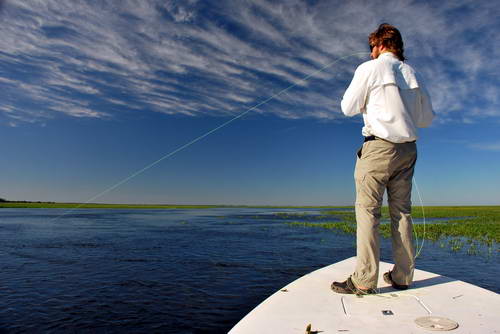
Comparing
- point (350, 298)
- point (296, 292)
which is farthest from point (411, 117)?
point (296, 292)

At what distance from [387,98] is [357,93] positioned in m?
0.34

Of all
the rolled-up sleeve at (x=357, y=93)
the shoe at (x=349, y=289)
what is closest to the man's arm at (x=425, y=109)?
the rolled-up sleeve at (x=357, y=93)

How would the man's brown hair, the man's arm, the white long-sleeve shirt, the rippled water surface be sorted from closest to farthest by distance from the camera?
the white long-sleeve shirt < the man's arm < the man's brown hair < the rippled water surface

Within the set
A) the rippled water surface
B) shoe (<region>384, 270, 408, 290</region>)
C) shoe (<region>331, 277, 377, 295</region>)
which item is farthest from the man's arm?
the rippled water surface

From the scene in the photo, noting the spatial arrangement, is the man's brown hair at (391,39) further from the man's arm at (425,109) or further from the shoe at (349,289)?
the shoe at (349,289)

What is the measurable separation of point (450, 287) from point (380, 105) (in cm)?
248

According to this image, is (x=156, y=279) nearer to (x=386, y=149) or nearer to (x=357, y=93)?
(x=386, y=149)

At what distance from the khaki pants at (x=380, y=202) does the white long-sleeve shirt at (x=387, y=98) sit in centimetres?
18

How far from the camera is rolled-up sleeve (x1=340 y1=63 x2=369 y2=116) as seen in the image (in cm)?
393

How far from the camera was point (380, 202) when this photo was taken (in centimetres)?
403

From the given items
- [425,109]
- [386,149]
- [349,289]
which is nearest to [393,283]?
[349,289]

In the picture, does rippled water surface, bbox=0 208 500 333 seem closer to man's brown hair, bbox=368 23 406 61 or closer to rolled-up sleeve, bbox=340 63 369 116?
rolled-up sleeve, bbox=340 63 369 116

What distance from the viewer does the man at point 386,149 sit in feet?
12.8

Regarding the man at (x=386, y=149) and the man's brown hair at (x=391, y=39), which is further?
the man's brown hair at (x=391, y=39)
